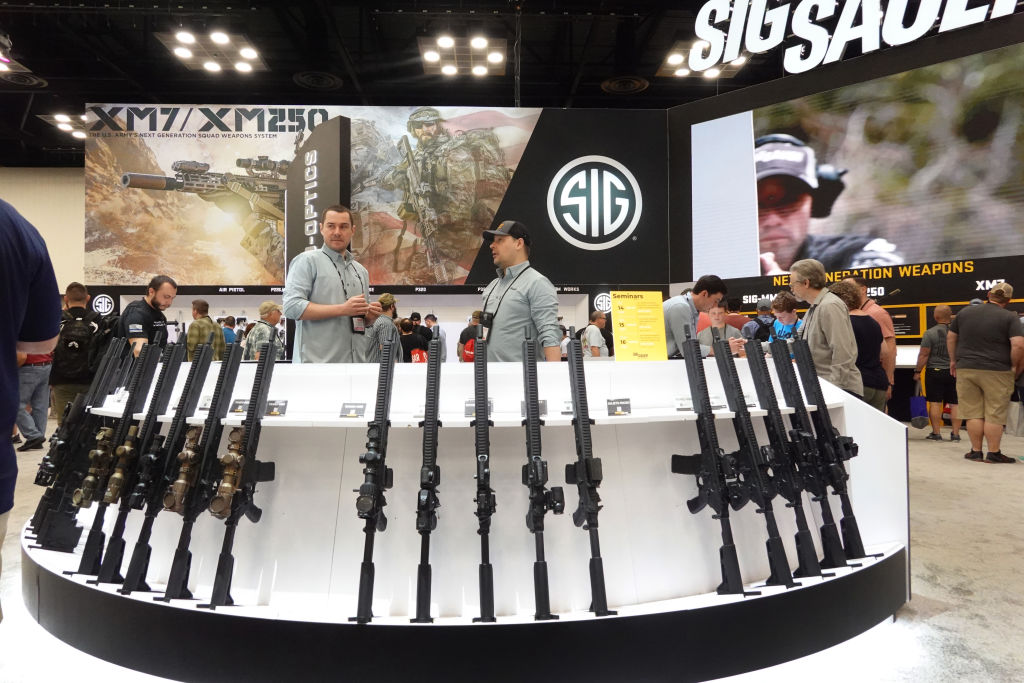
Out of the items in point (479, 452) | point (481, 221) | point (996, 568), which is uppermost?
point (481, 221)

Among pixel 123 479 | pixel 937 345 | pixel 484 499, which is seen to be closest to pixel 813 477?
pixel 484 499

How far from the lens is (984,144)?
22.3ft

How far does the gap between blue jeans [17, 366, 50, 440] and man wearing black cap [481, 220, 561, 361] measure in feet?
16.7

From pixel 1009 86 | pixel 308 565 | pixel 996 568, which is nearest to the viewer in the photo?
pixel 308 565

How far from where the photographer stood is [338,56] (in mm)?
10680

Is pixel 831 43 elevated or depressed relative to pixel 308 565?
elevated

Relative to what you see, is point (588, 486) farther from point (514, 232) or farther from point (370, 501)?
point (514, 232)

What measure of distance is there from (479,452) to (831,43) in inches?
312

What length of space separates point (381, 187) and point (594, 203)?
3.25m

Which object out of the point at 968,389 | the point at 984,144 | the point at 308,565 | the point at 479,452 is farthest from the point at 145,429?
the point at 984,144

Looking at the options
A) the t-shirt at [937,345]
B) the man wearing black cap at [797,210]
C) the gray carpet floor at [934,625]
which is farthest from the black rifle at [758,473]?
the man wearing black cap at [797,210]

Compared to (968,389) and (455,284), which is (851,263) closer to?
(968,389)

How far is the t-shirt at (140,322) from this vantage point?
4.05m

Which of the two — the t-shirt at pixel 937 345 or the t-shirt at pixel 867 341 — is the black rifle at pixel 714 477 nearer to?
the t-shirt at pixel 867 341
